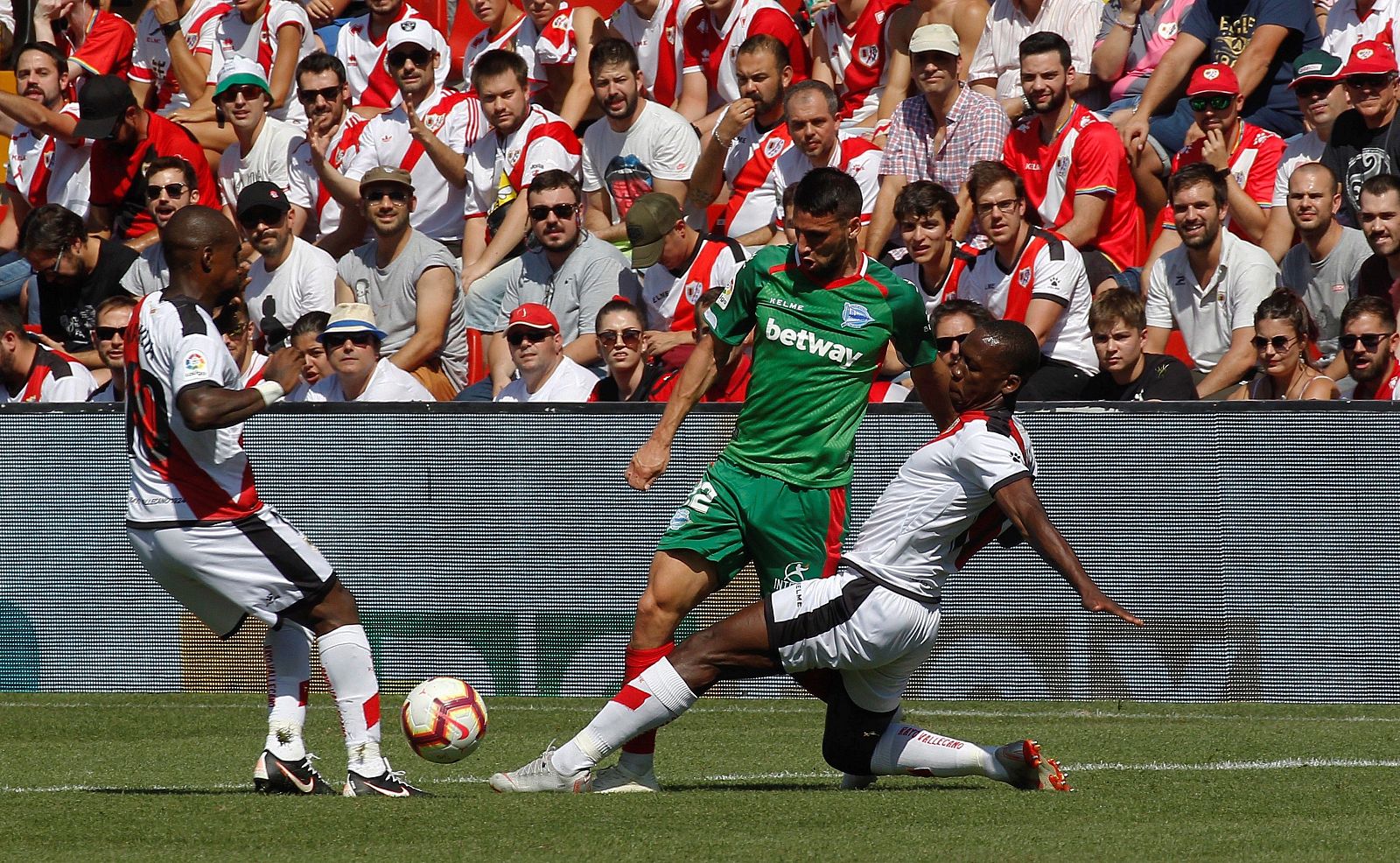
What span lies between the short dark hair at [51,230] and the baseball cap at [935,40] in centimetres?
591

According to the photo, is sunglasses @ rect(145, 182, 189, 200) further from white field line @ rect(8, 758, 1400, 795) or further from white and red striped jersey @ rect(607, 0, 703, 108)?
white field line @ rect(8, 758, 1400, 795)

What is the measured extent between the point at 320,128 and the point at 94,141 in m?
1.78

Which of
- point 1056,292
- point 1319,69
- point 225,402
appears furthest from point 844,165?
point 225,402

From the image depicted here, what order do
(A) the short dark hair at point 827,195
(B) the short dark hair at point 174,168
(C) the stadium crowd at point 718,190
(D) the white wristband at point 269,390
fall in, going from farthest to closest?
(B) the short dark hair at point 174,168 → (C) the stadium crowd at point 718,190 → (A) the short dark hair at point 827,195 → (D) the white wristband at point 269,390

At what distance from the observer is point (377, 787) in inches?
250

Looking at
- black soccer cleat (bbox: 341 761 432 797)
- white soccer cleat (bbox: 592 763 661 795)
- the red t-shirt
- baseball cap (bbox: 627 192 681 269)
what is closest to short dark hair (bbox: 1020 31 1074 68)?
baseball cap (bbox: 627 192 681 269)

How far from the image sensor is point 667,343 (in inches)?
436

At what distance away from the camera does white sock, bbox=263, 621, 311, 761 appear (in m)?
6.53

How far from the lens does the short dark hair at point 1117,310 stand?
993 centimetres

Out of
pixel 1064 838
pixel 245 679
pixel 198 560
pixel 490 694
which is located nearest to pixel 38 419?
pixel 245 679

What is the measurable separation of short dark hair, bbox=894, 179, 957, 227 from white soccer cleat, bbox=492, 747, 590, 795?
17.3ft

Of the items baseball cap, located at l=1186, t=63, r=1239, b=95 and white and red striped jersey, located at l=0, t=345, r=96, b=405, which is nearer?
baseball cap, located at l=1186, t=63, r=1239, b=95

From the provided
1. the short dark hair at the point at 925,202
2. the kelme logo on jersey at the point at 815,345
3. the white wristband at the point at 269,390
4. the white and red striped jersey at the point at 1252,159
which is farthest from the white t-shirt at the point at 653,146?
the white wristband at the point at 269,390

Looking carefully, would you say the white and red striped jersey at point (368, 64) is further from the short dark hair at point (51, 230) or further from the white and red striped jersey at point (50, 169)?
the short dark hair at point (51, 230)
